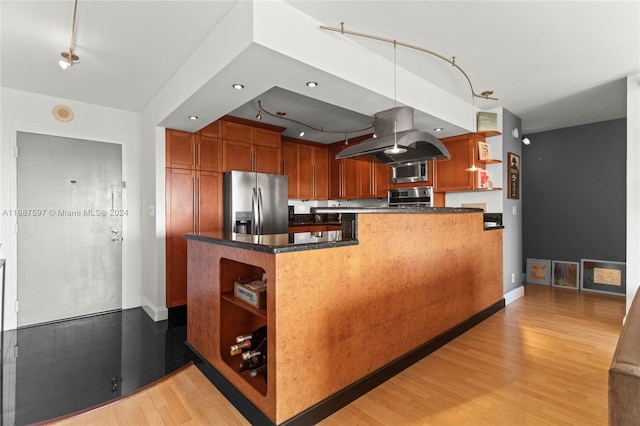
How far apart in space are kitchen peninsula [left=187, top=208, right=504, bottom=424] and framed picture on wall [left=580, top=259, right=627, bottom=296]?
10.3ft

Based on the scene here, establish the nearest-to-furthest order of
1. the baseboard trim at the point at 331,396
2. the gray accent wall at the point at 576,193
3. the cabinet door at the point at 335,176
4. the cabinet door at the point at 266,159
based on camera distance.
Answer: the baseboard trim at the point at 331,396 < the cabinet door at the point at 266,159 < the gray accent wall at the point at 576,193 < the cabinet door at the point at 335,176

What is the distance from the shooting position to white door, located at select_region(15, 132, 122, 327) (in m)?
3.40

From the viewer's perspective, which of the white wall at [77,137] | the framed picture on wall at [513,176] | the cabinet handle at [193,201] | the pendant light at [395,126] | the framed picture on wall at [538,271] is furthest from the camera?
the framed picture on wall at [538,271]

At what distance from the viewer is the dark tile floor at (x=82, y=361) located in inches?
77.2

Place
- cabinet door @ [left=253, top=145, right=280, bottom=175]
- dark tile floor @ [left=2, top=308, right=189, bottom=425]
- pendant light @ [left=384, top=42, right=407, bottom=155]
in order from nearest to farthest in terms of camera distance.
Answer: dark tile floor @ [left=2, top=308, right=189, bottom=425] < pendant light @ [left=384, top=42, right=407, bottom=155] < cabinet door @ [left=253, top=145, right=280, bottom=175]

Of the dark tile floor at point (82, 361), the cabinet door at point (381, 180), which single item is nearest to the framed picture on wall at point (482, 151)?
the cabinet door at point (381, 180)

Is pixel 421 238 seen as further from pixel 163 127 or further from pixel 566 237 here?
pixel 566 237

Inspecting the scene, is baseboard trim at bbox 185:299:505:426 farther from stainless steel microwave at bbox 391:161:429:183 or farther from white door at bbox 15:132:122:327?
stainless steel microwave at bbox 391:161:429:183

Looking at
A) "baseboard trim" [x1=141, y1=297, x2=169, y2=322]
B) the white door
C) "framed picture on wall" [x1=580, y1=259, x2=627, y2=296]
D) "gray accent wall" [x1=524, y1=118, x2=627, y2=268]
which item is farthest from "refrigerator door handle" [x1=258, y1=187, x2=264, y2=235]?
"framed picture on wall" [x1=580, y1=259, x2=627, y2=296]

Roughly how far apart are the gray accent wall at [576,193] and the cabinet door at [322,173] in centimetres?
345

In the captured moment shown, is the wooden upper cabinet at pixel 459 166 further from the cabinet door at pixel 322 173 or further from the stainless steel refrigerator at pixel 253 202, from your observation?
the stainless steel refrigerator at pixel 253 202

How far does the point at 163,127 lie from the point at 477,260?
3.73 meters

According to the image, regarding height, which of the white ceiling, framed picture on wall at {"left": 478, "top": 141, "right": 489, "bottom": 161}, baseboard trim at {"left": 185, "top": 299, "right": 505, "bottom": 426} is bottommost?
baseboard trim at {"left": 185, "top": 299, "right": 505, "bottom": 426}

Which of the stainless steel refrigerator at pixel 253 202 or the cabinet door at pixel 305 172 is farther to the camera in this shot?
the cabinet door at pixel 305 172
